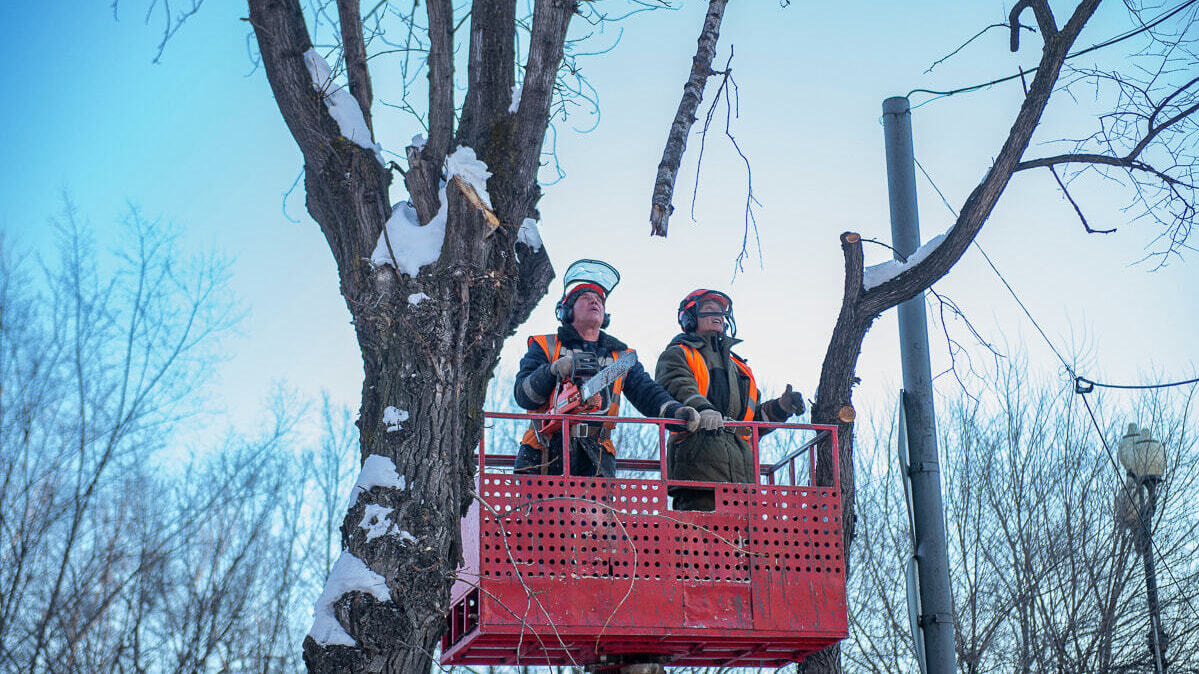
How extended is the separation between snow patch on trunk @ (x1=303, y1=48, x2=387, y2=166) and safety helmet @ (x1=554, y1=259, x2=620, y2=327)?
161cm

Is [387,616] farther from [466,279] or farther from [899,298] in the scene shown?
[899,298]

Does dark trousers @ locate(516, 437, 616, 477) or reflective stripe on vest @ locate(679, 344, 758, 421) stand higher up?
reflective stripe on vest @ locate(679, 344, 758, 421)

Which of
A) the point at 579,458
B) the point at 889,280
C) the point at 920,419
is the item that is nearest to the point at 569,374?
the point at 579,458

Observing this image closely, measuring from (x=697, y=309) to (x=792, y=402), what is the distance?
877mm

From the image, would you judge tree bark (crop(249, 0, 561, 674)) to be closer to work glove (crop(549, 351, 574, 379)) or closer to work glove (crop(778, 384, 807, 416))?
work glove (crop(549, 351, 574, 379))

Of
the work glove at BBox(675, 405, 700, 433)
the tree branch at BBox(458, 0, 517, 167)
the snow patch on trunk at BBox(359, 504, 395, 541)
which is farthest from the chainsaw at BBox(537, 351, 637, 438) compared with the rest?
the snow patch on trunk at BBox(359, 504, 395, 541)

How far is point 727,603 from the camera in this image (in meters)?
6.32

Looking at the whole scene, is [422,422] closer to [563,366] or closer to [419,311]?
[419,311]

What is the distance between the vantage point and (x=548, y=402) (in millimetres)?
6953

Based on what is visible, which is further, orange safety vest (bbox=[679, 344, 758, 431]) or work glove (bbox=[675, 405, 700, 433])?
orange safety vest (bbox=[679, 344, 758, 431])

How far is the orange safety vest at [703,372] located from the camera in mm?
7453

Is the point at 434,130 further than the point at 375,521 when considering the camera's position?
Yes

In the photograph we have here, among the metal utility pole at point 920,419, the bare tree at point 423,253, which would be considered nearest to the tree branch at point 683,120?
the bare tree at point 423,253

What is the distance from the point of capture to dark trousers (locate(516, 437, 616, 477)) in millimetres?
6801
